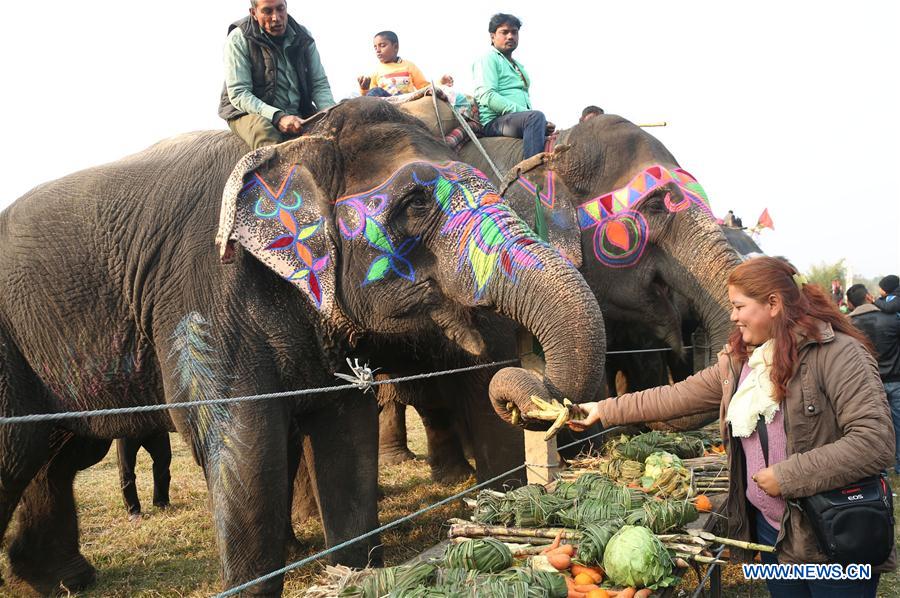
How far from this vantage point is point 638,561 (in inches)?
116

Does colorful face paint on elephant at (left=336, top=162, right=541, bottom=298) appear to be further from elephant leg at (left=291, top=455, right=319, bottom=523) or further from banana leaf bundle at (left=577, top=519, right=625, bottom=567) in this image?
elephant leg at (left=291, top=455, right=319, bottom=523)

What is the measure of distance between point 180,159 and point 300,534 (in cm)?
307

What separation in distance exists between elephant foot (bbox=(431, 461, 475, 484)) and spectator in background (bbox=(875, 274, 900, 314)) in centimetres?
436

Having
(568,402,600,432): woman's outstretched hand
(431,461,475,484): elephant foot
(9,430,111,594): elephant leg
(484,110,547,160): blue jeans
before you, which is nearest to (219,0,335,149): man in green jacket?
(484,110,547,160): blue jeans

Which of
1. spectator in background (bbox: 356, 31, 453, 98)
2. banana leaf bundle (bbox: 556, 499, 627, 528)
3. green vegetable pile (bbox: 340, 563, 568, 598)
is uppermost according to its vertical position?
spectator in background (bbox: 356, 31, 453, 98)

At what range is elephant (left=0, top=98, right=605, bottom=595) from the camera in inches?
161

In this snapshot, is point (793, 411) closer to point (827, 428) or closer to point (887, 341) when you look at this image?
point (827, 428)

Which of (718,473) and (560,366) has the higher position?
(560,366)

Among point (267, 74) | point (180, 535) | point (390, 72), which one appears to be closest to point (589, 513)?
point (267, 74)

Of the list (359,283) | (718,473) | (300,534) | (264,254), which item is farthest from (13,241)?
(718,473)

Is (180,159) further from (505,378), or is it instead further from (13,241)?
(505,378)

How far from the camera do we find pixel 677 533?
11.3 ft

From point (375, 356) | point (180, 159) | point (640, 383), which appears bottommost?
point (640, 383)

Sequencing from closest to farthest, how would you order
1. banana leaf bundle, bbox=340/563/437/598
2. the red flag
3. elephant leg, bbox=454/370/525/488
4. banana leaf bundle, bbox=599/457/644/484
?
1. banana leaf bundle, bbox=340/563/437/598
2. banana leaf bundle, bbox=599/457/644/484
3. elephant leg, bbox=454/370/525/488
4. the red flag
